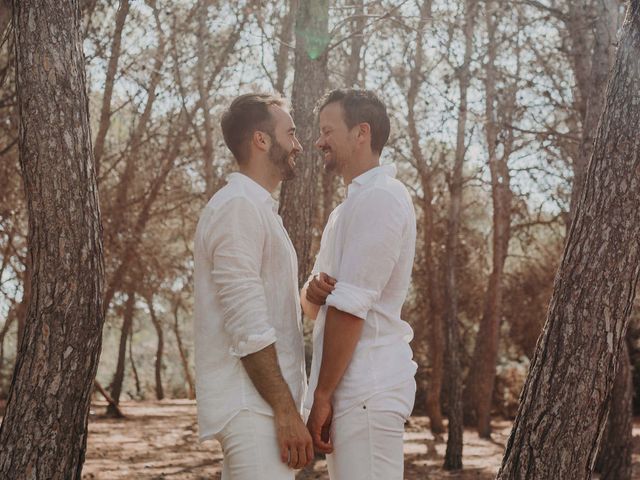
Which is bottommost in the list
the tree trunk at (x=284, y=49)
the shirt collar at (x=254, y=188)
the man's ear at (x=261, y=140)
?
the shirt collar at (x=254, y=188)

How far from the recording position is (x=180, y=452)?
15.1m

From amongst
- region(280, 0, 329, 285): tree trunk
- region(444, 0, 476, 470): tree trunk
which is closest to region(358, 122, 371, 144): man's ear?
region(280, 0, 329, 285): tree trunk

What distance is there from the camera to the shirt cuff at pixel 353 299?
10.3ft

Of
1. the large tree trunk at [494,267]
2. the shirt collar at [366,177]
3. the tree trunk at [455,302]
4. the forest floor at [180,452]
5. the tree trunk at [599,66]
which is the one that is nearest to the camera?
the shirt collar at [366,177]

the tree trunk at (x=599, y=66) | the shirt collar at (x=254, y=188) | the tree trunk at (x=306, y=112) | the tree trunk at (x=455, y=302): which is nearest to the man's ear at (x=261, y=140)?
the shirt collar at (x=254, y=188)

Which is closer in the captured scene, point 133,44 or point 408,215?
point 408,215

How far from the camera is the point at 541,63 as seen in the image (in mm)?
16047

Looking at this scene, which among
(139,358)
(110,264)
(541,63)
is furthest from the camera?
(139,358)

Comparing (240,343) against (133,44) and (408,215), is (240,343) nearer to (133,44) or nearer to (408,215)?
(408,215)

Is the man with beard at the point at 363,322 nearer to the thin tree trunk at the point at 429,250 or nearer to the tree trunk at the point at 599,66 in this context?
the tree trunk at the point at 599,66

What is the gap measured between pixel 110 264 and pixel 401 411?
16752mm

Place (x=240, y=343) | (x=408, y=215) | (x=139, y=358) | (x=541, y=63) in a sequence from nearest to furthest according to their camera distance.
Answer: (x=240, y=343), (x=408, y=215), (x=541, y=63), (x=139, y=358)

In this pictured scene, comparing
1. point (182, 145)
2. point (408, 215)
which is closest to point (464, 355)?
point (182, 145)

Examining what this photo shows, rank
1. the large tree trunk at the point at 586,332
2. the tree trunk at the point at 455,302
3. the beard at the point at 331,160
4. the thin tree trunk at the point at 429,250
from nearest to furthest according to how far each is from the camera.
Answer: the beard at the point at 331,160 < the large tree trunk at the point at 586,332 < the tree trunk at the point at 455,302 < the thin tree trunk at the point at 429,250
